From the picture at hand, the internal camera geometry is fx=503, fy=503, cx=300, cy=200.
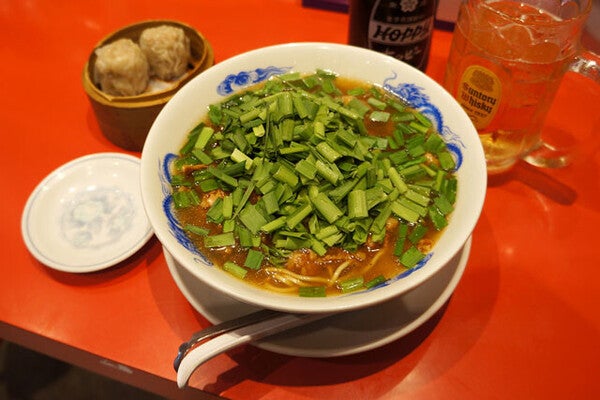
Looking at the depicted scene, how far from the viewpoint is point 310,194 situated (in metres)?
1.11

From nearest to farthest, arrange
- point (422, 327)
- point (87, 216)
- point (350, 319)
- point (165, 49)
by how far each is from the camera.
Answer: point (350, 319) < point (422, 327) < point (87, 216) < point (165, 49)

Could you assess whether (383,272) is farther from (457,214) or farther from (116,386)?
(116,386)

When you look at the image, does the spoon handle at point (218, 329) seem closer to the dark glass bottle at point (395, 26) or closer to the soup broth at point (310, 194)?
the soup broth at point (310, 194)

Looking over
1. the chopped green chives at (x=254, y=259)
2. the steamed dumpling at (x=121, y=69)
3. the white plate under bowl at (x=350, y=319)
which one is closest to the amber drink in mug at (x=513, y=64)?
the white plate under bowl at (x=350, y=319)

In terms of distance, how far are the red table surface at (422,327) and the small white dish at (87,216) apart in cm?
5

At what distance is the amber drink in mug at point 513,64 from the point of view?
1.25 meters

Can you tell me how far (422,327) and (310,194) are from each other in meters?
0.42

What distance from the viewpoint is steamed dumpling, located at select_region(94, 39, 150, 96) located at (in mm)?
1485

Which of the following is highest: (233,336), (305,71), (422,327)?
(305,71)

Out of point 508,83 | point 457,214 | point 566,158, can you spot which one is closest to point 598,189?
point 566,158

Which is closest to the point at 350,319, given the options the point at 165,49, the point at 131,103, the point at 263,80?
the point at 263,80

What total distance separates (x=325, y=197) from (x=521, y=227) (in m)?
0.64

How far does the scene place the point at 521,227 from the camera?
139cm

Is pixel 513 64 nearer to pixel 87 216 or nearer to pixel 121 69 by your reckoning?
pixel 121 69
